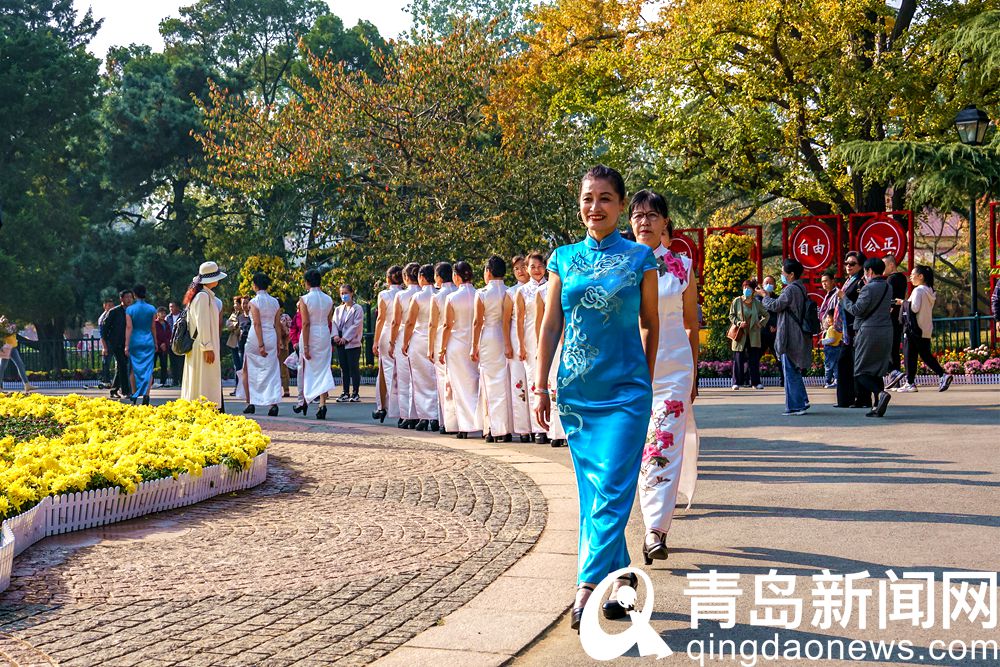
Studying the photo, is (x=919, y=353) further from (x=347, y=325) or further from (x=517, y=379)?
(x=347, y=325)

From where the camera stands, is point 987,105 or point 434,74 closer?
point 434,74

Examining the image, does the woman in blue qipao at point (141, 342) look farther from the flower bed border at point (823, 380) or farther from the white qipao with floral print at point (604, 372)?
the white qipao with floral print at point (604, 372)

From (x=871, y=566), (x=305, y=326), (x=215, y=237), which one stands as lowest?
(x=871, y=566)

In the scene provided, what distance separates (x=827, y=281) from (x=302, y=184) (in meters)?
17.6

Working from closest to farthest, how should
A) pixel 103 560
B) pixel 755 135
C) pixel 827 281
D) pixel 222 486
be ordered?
1. pixel 103 560
2. pixel 222 486
3. pixel 827 281
4. pixel 755 135

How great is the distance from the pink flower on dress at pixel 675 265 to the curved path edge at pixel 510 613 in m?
1.64

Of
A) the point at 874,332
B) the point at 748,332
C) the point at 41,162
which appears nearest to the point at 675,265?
the point at 874,332

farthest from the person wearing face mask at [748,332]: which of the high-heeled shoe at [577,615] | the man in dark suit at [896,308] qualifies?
the high-heeled shoe at [577,615]

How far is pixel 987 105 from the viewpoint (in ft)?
86.5

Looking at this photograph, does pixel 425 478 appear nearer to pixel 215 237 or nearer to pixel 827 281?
pixel 827 281

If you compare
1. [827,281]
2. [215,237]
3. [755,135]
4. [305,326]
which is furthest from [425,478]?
[215,237]

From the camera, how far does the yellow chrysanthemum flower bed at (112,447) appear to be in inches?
293

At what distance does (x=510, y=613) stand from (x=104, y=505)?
3716 millimetres

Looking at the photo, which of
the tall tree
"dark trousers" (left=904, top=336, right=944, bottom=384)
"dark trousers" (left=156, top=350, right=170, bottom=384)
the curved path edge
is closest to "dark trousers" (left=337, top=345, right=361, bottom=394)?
"dark trousers" (left=156, top=350, right=170, bottom=384)
